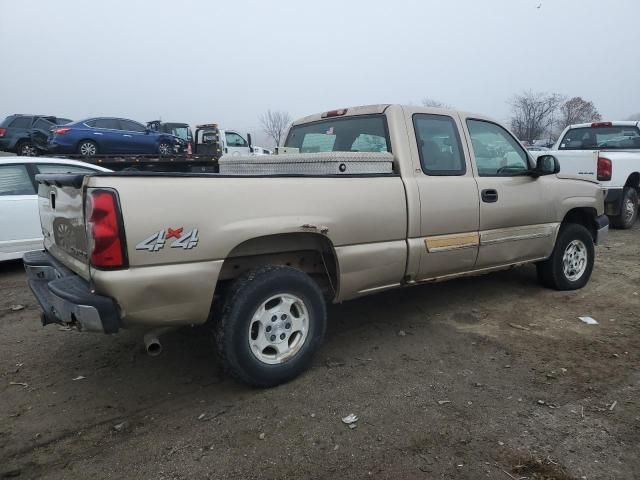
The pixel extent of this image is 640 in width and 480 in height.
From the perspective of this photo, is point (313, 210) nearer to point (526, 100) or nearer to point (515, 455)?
point (515, 455)

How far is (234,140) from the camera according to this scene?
18547mm

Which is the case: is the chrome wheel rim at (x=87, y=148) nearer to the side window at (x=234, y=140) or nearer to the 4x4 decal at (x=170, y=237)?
the side window at (x=234, y=140)

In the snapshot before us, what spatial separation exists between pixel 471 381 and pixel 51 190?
3.12 meters

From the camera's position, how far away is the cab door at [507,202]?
4.34 meters

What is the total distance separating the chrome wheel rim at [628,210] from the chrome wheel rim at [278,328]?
26.9 feet

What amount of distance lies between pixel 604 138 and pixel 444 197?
25.2 feet

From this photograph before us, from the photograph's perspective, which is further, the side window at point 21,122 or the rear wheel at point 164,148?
the rear wheel at point 164,148

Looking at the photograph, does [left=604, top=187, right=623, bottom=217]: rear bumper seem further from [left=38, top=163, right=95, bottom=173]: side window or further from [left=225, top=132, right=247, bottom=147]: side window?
[left=225, top=132, right=247, bottom=147]: side window

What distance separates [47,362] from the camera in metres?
3.72

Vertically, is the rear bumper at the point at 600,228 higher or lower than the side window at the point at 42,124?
lower

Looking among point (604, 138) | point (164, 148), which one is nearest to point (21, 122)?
point (164, 148)

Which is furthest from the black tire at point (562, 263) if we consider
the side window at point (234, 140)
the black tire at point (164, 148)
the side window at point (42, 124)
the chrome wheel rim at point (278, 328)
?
the side window at point (42, 124)

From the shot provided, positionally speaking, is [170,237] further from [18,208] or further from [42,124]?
[42,124]

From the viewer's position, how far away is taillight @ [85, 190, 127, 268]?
252 cm
